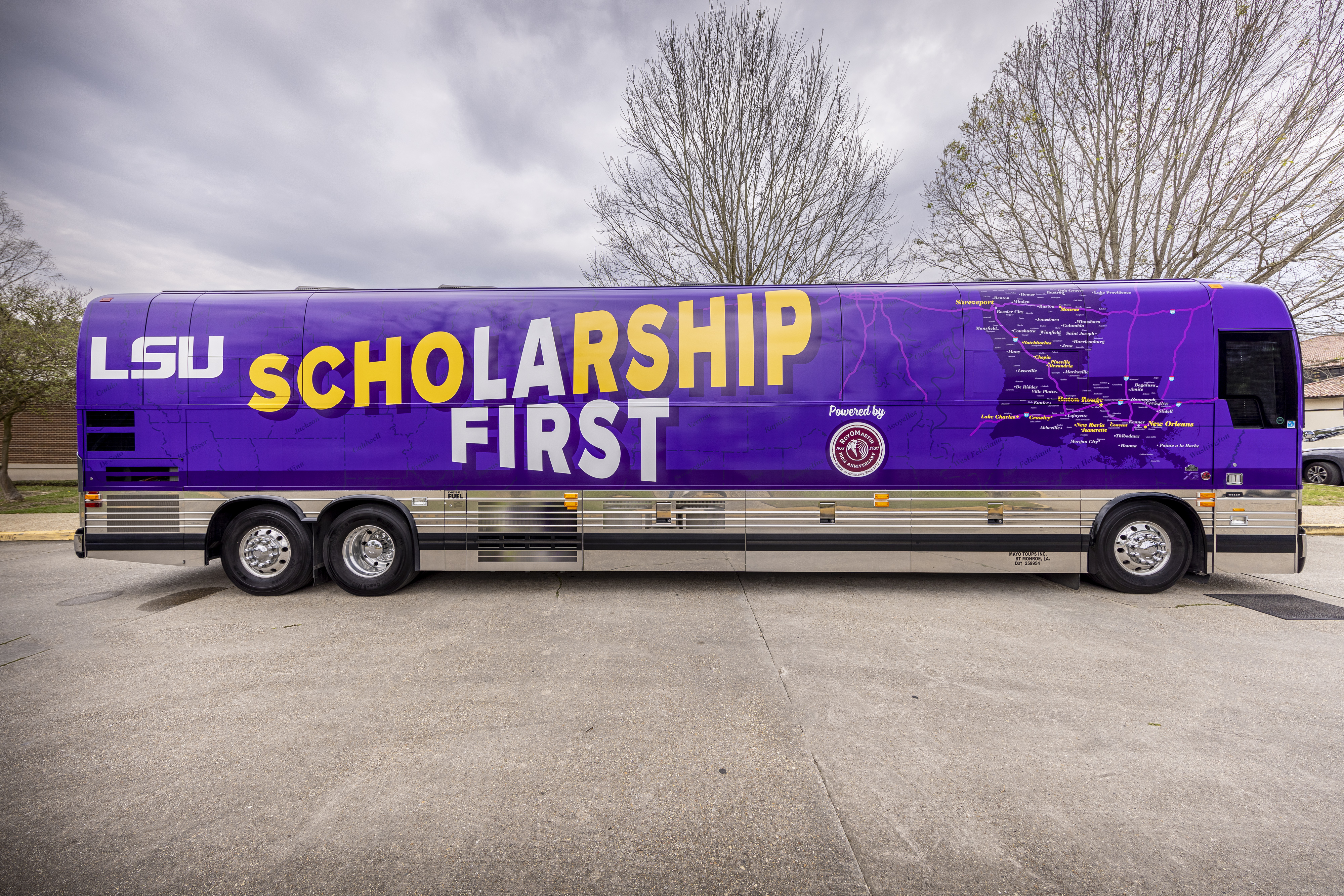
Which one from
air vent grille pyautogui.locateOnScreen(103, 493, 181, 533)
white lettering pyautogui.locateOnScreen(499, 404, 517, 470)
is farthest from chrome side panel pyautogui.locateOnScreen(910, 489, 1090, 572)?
air vent grille pyautogui.locateOnScreen(103, 493, 181, 533)

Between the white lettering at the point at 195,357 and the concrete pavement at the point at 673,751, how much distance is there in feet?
8.17

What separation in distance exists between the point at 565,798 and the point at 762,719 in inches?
49.3

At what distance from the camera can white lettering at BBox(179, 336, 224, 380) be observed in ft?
17.3

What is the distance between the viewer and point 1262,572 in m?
5.07

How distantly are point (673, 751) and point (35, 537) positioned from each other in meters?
12.5

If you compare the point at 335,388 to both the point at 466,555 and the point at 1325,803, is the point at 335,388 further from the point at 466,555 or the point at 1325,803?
the point at 1325,803

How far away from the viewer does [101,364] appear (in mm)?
5266

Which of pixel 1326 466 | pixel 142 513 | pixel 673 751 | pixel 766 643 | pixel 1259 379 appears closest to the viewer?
pixel 673 751

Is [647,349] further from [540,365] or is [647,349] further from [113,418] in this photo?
[113,418]

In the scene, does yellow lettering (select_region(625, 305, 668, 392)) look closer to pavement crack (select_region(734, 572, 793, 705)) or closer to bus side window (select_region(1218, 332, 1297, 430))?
pavement crack (select_region(734, 572, 793, 705))

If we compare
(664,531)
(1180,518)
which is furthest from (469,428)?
(1180,518)

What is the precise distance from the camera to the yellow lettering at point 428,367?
17.5 feet

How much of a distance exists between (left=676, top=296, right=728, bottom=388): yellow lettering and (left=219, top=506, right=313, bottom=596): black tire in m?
4.62

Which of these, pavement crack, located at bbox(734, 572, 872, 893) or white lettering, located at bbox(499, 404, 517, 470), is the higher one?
white lettering, located at bbox(499, 404, 517, 470)
